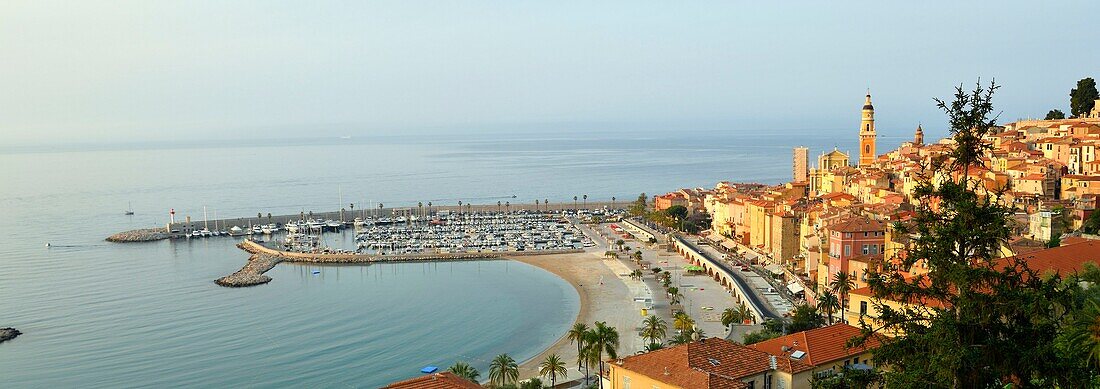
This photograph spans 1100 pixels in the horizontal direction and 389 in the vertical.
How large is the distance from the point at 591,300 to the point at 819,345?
21511 millimetres

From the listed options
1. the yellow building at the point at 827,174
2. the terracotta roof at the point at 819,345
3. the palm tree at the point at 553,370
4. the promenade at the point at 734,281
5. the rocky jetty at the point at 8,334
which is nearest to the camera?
the terracotta roof at the point at 819,345

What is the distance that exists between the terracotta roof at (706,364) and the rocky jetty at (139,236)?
5649 centimetres

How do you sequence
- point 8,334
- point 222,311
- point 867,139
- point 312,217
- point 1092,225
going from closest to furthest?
point 1092,225, point 8,334, point 222,311, point 867,139, point 312,217

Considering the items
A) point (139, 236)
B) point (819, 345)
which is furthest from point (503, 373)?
point (139, 236)

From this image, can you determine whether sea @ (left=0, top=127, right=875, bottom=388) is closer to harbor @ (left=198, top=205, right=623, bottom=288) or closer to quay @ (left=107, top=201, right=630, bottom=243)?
harbor @ (left=198, top=205, right=623, bottom=288)

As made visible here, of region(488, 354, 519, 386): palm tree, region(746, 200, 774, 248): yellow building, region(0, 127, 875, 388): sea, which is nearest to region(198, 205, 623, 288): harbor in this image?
region(0, 127, 875, 388): sea

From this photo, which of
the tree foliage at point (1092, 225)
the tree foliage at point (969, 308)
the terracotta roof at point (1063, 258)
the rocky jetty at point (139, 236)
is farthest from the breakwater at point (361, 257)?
the tree foliage at point (969, 308)

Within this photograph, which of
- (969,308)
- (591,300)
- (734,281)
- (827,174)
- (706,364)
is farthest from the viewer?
(827,174)

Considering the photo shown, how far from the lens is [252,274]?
46062 mm

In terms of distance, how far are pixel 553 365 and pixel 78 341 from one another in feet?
66.3

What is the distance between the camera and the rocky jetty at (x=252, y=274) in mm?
43750

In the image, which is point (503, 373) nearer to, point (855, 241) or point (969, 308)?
point (855, 241)

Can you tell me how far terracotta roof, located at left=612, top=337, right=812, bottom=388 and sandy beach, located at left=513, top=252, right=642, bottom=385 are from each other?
9342mm

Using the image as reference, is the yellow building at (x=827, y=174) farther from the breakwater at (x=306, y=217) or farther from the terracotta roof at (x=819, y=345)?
the terracotta roof at (x=819, y=345)
